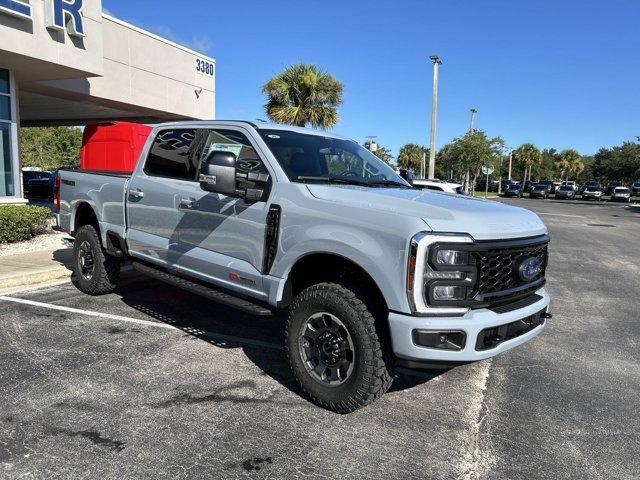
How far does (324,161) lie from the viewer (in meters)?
4.55

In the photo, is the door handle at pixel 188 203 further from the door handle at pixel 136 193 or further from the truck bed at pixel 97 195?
the truck bed at pixel 97 195

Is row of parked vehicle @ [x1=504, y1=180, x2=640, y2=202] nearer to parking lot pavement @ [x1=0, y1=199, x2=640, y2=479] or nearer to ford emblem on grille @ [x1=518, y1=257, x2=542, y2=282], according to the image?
parking lot pavement @ [x1=0, y1=199, x2=640, y2=479]

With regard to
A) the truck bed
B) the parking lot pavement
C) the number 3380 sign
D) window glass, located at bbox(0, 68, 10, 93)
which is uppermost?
the number 3380 sign

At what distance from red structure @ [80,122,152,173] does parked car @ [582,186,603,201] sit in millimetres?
49175

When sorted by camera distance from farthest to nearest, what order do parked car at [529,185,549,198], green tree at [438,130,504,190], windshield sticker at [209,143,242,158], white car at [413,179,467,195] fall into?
parked car at [529,185,549,198] → green tree at [438,130,504,190] → white car at [413,179,467,195] → windshield sticker at [209,143,242,158]

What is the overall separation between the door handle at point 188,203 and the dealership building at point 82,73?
8.78 meters

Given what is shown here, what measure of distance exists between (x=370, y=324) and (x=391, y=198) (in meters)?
0.86

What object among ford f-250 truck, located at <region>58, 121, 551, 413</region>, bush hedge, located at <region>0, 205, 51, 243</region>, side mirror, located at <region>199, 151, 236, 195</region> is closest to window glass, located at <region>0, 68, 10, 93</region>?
bush hedge, located at <region>0, 205, 51, 243</region>

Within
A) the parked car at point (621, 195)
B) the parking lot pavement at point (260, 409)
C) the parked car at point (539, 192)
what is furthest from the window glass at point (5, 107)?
the parked car at point (539, 192)

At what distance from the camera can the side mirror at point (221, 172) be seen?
12.5ft

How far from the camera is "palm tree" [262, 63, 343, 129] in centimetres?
2202

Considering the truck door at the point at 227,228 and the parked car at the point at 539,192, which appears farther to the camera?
the parked car at the point at 539,192

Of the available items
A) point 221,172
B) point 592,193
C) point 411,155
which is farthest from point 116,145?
point 411,155

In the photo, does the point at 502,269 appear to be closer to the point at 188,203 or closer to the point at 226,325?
the point at 188,203
